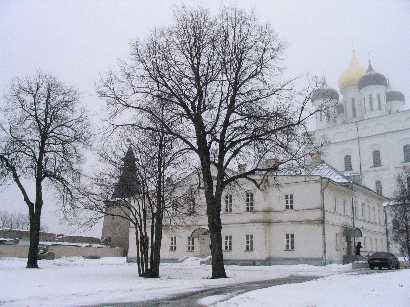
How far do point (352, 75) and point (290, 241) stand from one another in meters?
48.4

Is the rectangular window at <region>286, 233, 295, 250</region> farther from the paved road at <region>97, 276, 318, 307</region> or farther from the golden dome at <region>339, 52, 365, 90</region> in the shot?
the golden dome at <region>339, 52, 365, 90</region>

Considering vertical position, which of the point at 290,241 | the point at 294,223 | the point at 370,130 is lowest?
the point at 290,241

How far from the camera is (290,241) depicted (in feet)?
146

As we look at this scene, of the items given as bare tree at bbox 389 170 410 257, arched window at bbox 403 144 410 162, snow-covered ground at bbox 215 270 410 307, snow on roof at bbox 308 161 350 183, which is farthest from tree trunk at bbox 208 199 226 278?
arched window at bbox 403 144 410 162

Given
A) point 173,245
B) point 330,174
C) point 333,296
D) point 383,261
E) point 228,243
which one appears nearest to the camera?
point 333,296

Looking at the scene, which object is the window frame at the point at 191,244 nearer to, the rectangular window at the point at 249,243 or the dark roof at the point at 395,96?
the rectangular window at the point at 249,243

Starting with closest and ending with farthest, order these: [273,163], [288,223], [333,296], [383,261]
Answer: [333,296] < [273,163] < [383,261] < [288,223]

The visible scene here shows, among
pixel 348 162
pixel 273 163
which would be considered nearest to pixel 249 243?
pixel 273 163

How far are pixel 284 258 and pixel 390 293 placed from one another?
99.5 feet

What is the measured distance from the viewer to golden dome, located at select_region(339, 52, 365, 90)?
84375 millimetres

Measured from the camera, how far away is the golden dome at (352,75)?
3322 inches

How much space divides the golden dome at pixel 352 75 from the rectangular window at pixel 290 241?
155 feet

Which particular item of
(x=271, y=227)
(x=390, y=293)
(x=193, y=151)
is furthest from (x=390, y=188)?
(x=390, y=293)

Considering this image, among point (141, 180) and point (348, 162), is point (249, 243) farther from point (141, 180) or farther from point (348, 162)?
point (348, 162)
